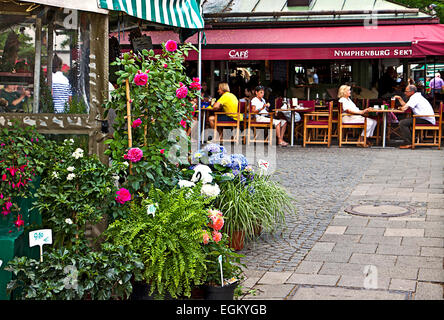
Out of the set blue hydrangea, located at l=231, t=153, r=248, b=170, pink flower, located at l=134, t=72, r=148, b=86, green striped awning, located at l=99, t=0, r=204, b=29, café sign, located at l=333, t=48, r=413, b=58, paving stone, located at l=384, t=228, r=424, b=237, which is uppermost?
café sign, located at l=333, t=48, r=413, b=58

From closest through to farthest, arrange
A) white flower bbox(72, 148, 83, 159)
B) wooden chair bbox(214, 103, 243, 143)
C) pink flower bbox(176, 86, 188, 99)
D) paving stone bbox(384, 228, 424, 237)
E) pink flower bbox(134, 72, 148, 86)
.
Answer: white flower bbox(72, 148, 83, 159)
pink flower bbox(134, 72, 148, 86)
pink flower bbox(176, 86, 188, 99)
paving stone bbox(384, 228, 424, 237)
wooden chair bbox(214, 103, 243, 143)

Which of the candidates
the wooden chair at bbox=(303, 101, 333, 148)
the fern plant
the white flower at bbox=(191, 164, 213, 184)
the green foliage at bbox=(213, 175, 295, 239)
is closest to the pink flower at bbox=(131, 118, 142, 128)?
the fern plant

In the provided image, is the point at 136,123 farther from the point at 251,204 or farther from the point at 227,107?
the point at 227,107

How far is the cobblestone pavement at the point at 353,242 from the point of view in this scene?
454 centimetres

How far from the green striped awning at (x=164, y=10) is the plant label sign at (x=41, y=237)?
70.2 inches

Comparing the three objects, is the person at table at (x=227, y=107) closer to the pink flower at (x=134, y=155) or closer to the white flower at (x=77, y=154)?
the pink flower at (x=134, y=155)

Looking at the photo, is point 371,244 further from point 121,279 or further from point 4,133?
point 4,133

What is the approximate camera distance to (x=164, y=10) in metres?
5.75

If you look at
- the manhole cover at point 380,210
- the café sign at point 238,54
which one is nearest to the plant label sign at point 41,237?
the manhole cover at point 380,210

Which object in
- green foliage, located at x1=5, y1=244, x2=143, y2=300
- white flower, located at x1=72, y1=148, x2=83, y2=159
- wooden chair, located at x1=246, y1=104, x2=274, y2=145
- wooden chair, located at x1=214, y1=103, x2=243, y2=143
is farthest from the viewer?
wooden chair, located at x1=246, y1=104, x2=274, y2=145

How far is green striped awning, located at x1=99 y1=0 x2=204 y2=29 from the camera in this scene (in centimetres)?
466

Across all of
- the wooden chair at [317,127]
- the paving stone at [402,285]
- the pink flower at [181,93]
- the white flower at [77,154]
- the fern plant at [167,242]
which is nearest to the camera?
the fern plant at [167,242]

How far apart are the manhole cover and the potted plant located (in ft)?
10.3

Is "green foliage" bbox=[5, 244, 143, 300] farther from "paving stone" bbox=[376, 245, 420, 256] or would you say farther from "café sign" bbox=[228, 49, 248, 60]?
"café sign" bbox=[228, 49, 248, 60]
